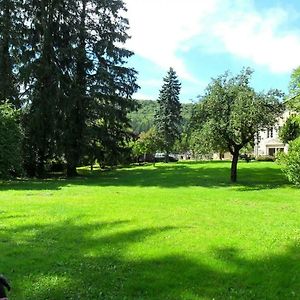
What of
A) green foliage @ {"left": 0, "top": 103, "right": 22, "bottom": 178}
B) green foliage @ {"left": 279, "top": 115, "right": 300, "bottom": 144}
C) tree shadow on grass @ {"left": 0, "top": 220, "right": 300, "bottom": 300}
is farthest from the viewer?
green foliage @ {"left": 279, "top": 115, "right": 300, "bottom": 144}

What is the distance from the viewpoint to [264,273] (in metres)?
6.47

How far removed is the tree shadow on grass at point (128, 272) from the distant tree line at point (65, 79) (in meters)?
19.9

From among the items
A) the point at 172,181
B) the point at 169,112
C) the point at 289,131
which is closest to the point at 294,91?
the point at 289,131

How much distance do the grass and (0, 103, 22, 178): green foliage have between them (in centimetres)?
964

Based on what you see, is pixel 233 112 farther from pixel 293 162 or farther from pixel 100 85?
pixel 100 85

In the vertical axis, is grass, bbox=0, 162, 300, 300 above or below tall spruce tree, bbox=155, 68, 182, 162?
below

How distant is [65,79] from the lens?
29.2 m

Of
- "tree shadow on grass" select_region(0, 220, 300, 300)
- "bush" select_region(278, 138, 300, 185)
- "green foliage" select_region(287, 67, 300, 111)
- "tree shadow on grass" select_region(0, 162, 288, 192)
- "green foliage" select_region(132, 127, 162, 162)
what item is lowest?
"tree shadow on grass" select_region(0, 220, 300, 300)

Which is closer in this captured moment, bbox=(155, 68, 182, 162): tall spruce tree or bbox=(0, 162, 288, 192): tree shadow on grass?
bbox=(0, 162, 288, 192): tree shadow on grass

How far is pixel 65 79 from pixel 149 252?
920 inches

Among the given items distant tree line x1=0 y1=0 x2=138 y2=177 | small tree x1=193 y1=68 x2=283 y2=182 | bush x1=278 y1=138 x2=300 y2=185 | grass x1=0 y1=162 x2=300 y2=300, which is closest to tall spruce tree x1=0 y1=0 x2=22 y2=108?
distant tree line x1=0 y1=0 x2=138 y2=177

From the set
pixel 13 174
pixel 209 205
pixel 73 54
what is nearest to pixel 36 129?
pixel 13 174

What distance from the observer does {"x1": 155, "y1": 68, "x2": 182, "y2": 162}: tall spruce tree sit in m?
65.4

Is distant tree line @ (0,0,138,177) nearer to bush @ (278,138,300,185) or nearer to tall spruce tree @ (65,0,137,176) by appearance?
tall spruce tree @ (65,0,137,176)
